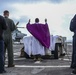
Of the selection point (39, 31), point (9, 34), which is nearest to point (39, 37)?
point (39, 31)

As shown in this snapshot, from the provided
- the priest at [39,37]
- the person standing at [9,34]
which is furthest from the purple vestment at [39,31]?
the person standing at [9,34]

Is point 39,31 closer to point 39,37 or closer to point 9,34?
point 39,37

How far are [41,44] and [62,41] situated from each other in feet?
7.63

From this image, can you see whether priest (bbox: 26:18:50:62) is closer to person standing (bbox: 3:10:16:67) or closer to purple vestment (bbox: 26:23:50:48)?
purple vestment (bbox: 26:23:50:48)

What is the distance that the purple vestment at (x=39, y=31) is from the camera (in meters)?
15.4

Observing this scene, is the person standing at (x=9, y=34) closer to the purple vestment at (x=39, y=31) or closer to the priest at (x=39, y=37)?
the priest at (x=39, y=37)

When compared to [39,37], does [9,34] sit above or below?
above

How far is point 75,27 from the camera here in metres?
10.7

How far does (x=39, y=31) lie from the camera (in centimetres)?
1548

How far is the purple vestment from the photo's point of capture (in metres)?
15.4

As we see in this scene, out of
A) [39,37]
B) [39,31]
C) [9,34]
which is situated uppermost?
[39,31]

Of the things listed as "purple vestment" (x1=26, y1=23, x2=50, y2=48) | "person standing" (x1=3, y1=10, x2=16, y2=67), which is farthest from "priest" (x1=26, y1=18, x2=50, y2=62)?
"person standing" (x1=3, y1=10, x2=16, y2=67)

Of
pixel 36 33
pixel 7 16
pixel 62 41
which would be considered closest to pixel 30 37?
pixel 36 33

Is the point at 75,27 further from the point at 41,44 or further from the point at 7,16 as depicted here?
the point at 41,44
